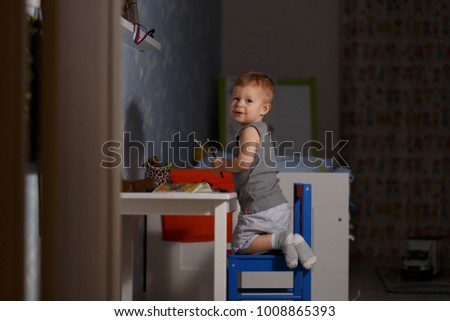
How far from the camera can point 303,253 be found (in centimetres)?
243

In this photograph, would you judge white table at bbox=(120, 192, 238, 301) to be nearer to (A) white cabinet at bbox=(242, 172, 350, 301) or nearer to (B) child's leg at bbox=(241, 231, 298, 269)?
(B) child's leg at bbox=(241, 231, 298, 269)

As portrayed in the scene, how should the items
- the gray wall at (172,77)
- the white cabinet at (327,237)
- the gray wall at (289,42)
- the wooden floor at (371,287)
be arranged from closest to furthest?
the gray wall at (172,77) → the white cabinet at (327,237) → the wooden floor at (371,287) → the gray wall at (289,42)

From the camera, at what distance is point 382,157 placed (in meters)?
5.73

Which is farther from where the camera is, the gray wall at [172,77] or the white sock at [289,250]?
the gray wall at [172,77]

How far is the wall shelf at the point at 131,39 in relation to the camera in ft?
8.56

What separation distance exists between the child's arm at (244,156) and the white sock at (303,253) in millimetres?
319

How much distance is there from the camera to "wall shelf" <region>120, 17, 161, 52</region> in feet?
8.56

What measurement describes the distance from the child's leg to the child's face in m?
0.43

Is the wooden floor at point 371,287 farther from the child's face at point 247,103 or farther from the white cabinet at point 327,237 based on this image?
the child's face at point 247,103

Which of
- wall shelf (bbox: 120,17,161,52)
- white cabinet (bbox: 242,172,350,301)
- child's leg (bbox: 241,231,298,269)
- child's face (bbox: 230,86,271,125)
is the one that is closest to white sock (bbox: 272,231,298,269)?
child's leg (bbox: 241,231,298,269)

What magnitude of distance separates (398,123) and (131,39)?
3367 mm

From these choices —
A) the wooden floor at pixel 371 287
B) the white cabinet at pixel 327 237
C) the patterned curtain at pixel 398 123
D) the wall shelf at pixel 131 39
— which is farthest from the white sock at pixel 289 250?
the patterned curtain at pixel 398 123
